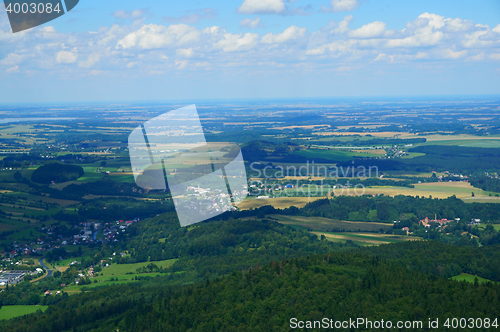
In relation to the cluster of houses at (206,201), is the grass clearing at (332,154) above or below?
below

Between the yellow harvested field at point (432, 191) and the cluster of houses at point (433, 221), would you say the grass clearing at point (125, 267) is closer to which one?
the cluster of houses at point (433, 221)

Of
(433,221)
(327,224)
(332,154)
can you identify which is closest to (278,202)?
(327,224)

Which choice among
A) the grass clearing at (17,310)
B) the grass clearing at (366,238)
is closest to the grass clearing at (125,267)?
the grass clearing at (17,310)

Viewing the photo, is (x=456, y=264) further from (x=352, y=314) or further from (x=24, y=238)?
(x=24, y=238)

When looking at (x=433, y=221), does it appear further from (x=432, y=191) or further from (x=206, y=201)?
(x=206, y=201)

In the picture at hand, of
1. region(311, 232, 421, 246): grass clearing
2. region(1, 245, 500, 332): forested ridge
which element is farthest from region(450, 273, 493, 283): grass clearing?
region(311, 232, 421, 246): grass clearing

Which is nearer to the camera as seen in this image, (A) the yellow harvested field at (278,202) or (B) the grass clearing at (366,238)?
(B) the grass clearing at (366,238)

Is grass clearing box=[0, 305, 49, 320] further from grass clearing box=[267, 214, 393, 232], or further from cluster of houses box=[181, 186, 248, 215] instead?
grass clearing box=[267, 214, 393, 232]

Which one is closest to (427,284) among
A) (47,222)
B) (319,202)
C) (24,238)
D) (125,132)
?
(319,202)
